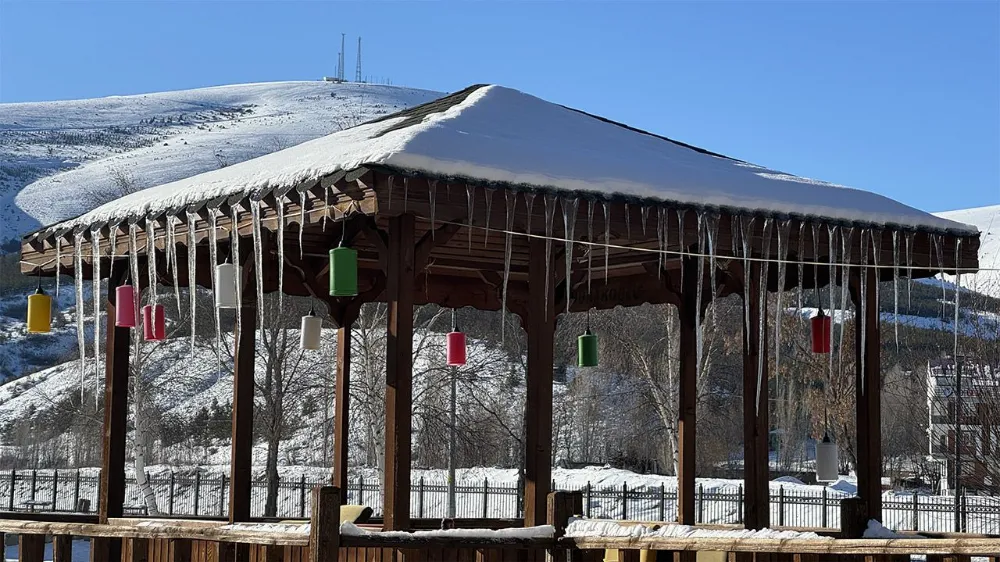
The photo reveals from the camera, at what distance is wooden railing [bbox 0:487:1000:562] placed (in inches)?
221

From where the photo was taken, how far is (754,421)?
9617 millimetres

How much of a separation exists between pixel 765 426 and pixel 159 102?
378 feet

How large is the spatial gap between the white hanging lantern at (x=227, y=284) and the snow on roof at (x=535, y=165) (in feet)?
1.71

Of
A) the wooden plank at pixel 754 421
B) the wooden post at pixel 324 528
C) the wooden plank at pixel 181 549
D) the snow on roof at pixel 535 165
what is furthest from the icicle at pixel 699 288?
the wooden plank at pixel 181 549

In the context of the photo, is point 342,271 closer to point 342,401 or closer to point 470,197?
point 470,197

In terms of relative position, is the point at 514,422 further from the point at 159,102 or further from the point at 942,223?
the point at 159,102

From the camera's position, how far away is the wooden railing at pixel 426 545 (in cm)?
561

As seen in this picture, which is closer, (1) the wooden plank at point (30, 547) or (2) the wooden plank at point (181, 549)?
(2) the wooden plank at point (181, 549)

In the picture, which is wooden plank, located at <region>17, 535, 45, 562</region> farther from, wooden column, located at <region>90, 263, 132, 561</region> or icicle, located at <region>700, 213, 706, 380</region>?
icicle, located at <region>700, 213, 706, 380</region>

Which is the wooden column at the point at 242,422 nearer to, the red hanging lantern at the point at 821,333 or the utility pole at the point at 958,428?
the red hanging lantern at the point at 821,333

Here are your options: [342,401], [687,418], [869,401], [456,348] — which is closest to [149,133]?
[342,401]

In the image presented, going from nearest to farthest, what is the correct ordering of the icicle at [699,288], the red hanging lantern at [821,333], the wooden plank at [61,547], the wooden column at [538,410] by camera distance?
the wooden column at [538,410]
the wooden plank at [61,547]
the icicle at [699,288]
the red hanging lantern at [821,333]

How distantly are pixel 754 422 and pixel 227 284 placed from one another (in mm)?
4494

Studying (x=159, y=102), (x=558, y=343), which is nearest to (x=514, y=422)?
(x=558, y=343)
